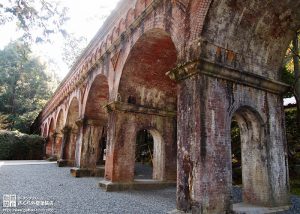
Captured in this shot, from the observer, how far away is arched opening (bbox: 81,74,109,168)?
42.7 feet

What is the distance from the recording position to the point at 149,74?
381 inches

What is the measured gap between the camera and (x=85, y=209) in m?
5.85

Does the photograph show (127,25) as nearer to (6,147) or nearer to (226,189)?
(226,189)

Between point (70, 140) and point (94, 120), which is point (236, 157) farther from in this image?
point (70, 140)

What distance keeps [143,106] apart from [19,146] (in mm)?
20379

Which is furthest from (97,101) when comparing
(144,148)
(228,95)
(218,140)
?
(218,140)

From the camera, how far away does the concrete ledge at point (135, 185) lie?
28.6 feet

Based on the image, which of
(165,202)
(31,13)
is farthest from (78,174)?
(31,13)

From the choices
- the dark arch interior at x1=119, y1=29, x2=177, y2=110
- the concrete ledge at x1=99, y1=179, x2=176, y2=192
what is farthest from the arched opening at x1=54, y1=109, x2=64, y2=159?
the concrete ledge at x1=99, y1=179, x2=176, y2=192

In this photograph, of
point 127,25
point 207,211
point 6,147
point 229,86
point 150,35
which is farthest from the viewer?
point 6,147

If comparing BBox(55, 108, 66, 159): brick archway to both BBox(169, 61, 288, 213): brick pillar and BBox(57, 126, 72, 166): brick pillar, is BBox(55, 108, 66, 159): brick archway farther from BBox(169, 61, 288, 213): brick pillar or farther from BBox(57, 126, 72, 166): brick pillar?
BBox(169, 61, 288, 213): brick pillar

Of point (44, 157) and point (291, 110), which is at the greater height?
point (291, 110)

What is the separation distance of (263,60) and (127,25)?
5.32 meters

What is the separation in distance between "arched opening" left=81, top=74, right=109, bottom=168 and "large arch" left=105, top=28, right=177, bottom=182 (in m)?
3.56
